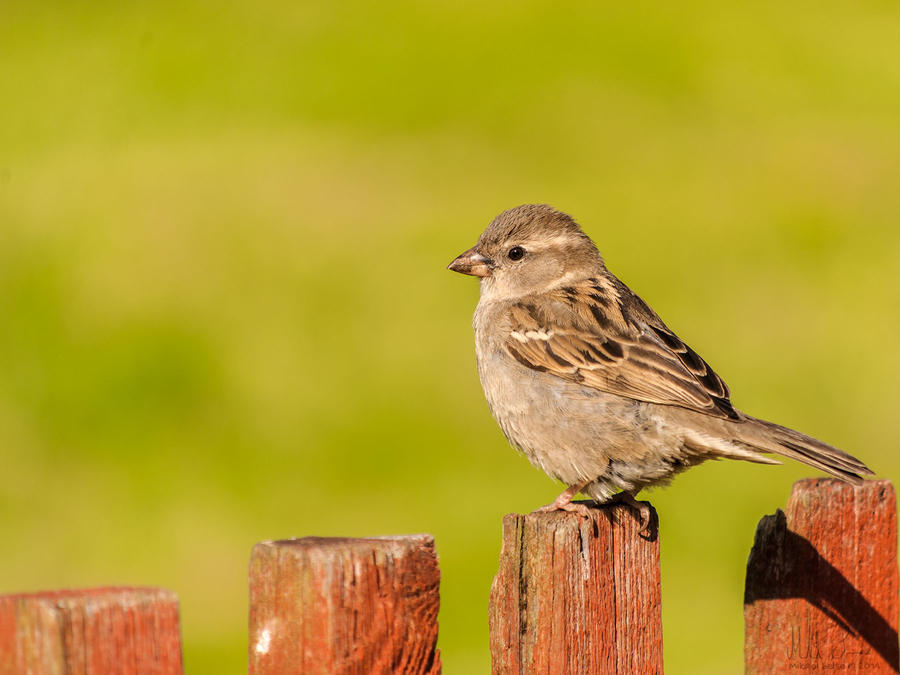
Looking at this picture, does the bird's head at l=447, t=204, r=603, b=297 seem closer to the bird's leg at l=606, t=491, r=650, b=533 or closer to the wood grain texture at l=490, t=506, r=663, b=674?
the bird's leg at l=606, t=491, r=650, b=533

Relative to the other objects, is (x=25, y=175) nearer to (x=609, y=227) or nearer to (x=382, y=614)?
(x=609, y=227)

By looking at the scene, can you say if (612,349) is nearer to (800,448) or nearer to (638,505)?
(638,505)

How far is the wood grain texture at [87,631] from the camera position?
6.76 feet

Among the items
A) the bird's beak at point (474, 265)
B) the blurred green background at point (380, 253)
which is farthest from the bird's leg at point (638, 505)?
the blurred green background at point (380, 253)

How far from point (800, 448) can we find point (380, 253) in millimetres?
4389

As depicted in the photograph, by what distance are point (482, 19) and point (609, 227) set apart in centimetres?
246

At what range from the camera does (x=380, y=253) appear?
7652mm

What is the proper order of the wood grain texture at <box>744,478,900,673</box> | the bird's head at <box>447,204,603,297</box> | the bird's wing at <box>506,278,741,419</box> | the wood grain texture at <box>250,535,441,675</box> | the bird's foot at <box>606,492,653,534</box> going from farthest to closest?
the bird's head at <box>447,204,603,297</box> → the bird's wing at <box>506,278,741,419</box> → the bird's foot at <box>606,492,653,534</box> → the wood grain texture at <box>744,478,900,673</box> → the wood grain texture at <box>250,535,441,675</box>

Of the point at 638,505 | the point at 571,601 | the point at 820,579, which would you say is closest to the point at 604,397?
the point at 638,505

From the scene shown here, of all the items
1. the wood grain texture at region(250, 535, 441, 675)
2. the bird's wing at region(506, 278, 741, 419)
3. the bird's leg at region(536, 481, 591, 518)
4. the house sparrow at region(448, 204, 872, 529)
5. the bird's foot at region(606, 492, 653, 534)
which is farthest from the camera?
the bird's wing at region(506, 278, 741, 419)

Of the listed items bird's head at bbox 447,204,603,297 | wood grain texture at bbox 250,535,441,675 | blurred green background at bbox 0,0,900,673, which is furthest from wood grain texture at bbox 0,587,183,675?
blurred green background at bbox 0,0,900,673

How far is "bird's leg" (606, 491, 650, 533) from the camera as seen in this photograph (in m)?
3.35

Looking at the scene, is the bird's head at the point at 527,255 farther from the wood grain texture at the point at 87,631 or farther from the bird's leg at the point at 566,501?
the wood grain texture at the point at 87,631

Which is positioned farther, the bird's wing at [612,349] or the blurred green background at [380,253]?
the blurred green background at [380,253]
